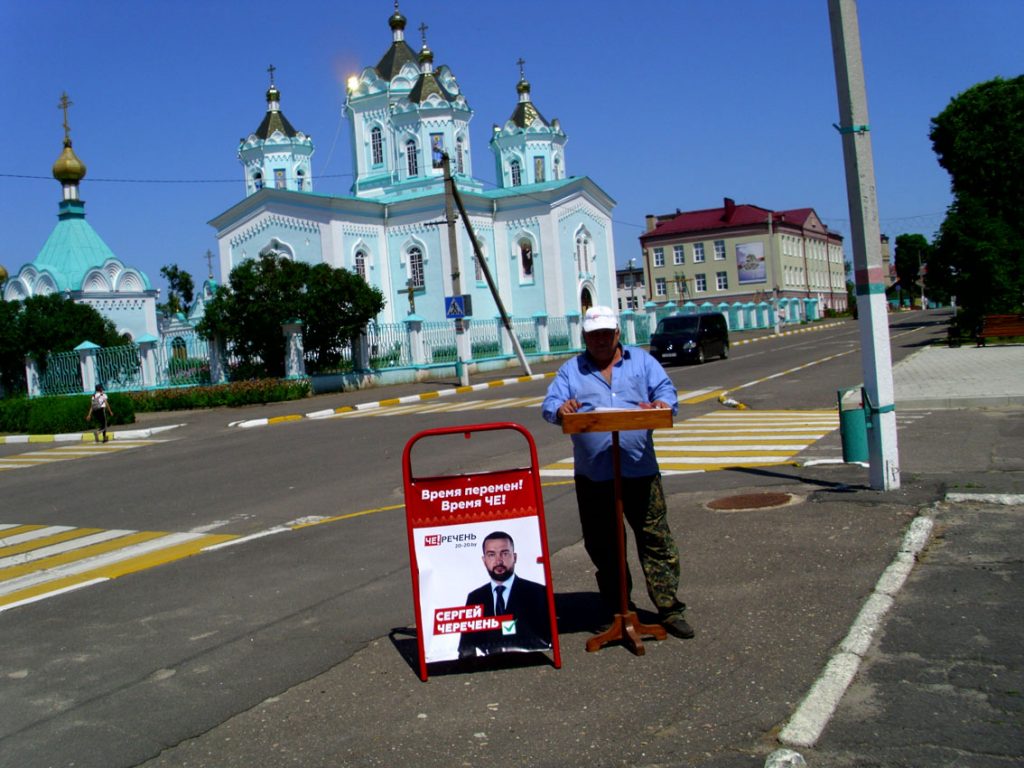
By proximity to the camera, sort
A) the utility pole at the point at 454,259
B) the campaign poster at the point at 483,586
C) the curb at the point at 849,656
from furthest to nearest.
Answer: the utility pole at the point at 454,259 → the campaign poster at the point at 483,586 → the curb at the point at 849,656

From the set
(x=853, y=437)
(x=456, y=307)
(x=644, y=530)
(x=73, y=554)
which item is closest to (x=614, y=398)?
(x=644, y=530)

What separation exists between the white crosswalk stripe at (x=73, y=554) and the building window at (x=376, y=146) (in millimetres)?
48353

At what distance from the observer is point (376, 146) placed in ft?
187

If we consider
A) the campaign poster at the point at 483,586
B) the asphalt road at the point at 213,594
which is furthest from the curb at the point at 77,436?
the campaign poster at the point at 483,586

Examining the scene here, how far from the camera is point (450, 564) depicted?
4953 millimetres

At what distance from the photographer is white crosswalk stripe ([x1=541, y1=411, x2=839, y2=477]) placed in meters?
11.4

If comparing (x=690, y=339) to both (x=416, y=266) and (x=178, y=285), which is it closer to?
(x=416, y=266)

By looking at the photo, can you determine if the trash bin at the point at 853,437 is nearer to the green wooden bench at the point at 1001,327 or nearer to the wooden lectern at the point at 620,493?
the wooden lectern at the point at 620,493

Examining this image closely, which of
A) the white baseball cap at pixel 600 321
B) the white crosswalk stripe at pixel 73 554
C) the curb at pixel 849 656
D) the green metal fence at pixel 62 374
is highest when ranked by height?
the green metal fence at pixel 62 374

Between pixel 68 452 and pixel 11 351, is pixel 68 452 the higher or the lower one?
the lower one

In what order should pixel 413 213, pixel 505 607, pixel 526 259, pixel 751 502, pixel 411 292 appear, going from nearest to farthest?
pixel 505 607 → pixel 751 502 → pixel 411 292 → pixel 413 213 → pixel 526 259

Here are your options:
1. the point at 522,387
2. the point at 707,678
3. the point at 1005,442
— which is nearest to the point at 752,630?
the point at 707,678

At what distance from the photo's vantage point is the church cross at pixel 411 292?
50750 millimetres

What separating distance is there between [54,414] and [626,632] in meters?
24.5
